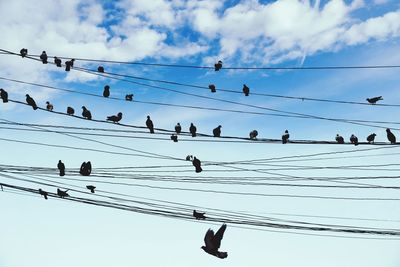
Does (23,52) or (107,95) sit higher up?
(23,52)

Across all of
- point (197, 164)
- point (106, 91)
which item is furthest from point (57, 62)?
point (197, 164)

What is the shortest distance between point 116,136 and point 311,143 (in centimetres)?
466

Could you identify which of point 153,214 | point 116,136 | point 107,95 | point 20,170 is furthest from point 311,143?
point 20,170

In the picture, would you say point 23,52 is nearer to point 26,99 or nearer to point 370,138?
point 26,99

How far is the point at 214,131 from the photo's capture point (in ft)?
38.9

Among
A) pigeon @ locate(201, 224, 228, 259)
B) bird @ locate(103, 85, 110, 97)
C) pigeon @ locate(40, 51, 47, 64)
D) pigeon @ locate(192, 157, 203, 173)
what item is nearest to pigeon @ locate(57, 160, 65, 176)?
bird @ locate(103, 85, 110, 97)

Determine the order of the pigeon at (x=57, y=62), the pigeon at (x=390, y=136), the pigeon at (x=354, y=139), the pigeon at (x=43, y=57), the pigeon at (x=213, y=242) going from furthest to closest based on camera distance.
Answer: the pigeon at (x=390, y=136) < the pigeon at (x=57, y=62) < the pigeon at (x=354, y=139) < the pigeon at (x=43, y=57) < the pigeon at (x=213, y=242)

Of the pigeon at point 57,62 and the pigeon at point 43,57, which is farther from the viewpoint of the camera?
the pigeon at point 57,62

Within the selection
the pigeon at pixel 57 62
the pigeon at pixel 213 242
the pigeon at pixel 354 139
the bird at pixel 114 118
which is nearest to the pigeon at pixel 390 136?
the pigeon at pixel 354 139

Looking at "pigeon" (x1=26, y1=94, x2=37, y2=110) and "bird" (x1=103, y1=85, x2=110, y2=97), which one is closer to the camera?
"pigeon" (x1=26, y1=94, x2=37, y2=110)

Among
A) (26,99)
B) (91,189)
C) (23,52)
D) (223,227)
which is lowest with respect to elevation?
(223,227)

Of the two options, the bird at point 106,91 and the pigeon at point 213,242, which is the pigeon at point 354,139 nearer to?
the pigeon at point 213,242

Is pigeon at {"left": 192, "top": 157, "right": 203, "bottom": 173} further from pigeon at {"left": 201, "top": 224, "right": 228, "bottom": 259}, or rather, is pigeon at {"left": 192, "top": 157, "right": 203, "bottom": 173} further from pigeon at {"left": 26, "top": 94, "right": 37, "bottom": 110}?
pigeon at {"left": 26, "top": 94, "right": 37, "bottom": 110}

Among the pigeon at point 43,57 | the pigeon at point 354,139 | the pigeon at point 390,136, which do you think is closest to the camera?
the pigeon at point 43,57
